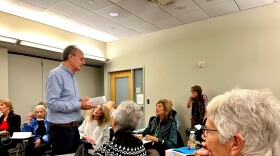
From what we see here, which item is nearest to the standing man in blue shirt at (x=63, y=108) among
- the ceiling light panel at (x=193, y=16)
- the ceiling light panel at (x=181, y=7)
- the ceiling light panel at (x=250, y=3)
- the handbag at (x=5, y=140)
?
the handbag at (x=5, y=140)

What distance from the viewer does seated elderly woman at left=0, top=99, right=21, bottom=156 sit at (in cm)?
345

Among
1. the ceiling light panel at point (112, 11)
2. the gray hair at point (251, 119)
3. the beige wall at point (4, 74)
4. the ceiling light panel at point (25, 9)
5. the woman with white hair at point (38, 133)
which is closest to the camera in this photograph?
the gray hair at point (251, 119)

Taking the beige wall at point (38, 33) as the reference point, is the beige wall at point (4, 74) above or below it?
below

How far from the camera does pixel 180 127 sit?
4668 millimetres

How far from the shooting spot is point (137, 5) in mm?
3711

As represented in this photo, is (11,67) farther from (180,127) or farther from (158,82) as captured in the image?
(180,127)

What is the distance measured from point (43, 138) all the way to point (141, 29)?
3082 millimetres

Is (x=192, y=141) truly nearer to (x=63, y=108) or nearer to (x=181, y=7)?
(x=63, y=108)

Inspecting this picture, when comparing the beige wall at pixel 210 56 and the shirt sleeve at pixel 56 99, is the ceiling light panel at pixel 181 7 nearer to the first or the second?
the beige wall at pixel 210 56

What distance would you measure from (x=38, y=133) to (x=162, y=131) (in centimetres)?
216

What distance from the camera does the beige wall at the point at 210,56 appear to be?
375 cm

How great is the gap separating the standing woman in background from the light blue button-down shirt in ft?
9.44

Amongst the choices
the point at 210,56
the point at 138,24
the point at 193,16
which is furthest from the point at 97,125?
the point at 193,16

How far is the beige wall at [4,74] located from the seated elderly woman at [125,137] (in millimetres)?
3169
